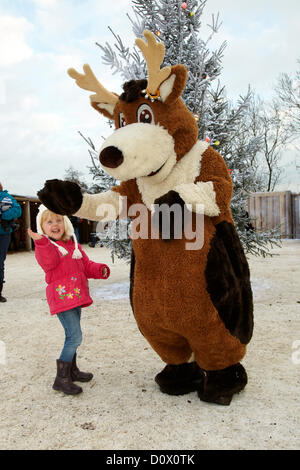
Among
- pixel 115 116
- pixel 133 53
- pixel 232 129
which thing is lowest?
pixel 115 116

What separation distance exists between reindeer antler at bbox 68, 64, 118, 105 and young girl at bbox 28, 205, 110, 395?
0.76m

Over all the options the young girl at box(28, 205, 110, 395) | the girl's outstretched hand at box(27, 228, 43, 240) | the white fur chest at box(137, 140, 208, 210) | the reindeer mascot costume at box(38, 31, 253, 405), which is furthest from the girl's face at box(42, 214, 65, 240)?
the white fur chest at box(137, 140, 208, 210)

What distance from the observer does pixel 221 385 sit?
207 centimetres

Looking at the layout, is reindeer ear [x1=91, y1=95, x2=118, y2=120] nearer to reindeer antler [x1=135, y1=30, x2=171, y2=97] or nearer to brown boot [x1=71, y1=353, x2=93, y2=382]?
reindeer antler [x1=135, y1=30, x2=171, y2=97]

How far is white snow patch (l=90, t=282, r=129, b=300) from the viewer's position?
5.28 metres

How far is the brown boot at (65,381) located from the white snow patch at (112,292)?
9.10 ft

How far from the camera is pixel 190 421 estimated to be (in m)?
1.93

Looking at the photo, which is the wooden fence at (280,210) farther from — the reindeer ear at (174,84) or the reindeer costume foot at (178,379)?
the reindeer ear at (174,84)

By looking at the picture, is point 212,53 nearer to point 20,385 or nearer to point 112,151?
point 112,151

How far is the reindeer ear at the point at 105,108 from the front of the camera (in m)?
2.17

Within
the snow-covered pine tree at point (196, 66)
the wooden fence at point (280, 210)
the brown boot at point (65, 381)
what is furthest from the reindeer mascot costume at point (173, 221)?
the wooden fence at point (280, 210)

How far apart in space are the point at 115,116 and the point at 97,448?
1.73 m

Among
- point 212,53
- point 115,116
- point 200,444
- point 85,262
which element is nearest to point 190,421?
point 200,444

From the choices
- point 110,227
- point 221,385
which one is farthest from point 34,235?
point 110,227
